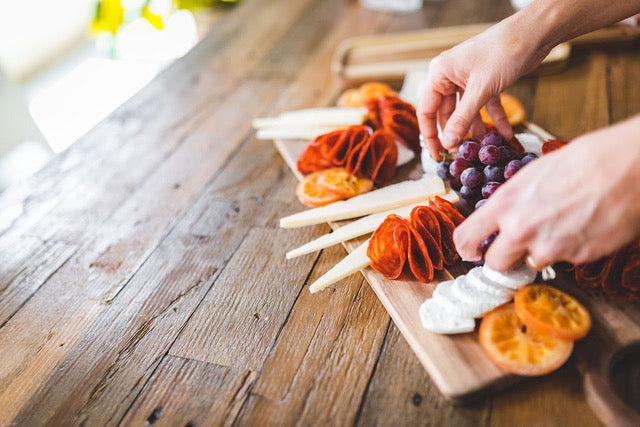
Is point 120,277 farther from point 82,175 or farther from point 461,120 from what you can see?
point 461,120

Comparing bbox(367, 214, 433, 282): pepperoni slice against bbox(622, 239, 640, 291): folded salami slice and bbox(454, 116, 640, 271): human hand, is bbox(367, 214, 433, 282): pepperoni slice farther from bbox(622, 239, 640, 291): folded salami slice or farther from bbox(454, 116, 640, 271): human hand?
bbox(622, 239, 640, 291): folded salami slice

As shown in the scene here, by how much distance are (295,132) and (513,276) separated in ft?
2.58

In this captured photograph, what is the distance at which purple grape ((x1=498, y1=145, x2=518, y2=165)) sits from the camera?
93 centimetres

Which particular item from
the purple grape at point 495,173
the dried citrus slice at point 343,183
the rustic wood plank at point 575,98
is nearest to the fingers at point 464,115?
the purple grape at point 495,173

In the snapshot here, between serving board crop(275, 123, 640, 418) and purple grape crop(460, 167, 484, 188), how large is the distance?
226 millimetres

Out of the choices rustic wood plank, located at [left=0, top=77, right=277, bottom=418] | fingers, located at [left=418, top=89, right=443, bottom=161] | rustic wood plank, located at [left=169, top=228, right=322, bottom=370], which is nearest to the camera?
rustic wood plank, located at [left=169, top=228, right=322, bottom=370]

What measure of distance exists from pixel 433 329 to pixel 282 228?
0.46 m

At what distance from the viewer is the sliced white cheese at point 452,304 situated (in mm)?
756

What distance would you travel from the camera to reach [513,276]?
0.76m

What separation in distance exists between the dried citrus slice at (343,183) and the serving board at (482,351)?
11.4 inches

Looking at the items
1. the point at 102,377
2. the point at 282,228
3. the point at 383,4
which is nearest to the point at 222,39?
the point at 383,4

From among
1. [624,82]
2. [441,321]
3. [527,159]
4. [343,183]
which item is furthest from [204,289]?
[624,82]

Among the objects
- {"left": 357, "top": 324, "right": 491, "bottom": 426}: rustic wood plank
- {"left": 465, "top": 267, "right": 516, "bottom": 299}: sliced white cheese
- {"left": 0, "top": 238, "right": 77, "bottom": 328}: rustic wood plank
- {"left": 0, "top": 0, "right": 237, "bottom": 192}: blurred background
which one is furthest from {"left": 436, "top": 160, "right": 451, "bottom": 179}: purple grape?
{"left": 0, "top": 0, "right": 237, "bottom": 192}: blurred background

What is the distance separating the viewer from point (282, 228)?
1.10 metres
